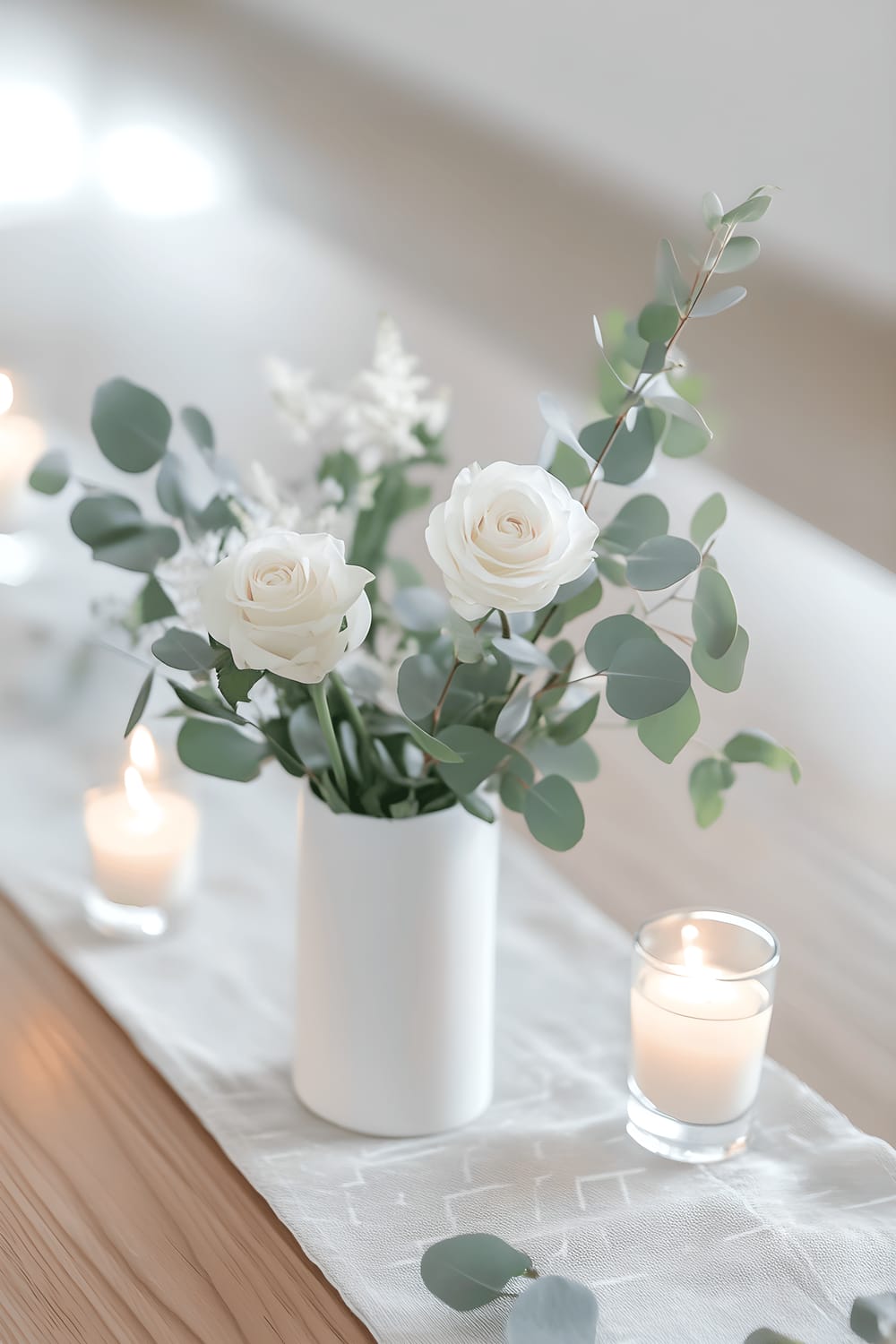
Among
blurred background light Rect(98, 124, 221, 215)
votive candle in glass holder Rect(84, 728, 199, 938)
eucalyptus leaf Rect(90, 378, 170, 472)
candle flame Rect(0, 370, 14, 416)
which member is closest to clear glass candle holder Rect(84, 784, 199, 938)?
votive candle in glass holder Rect(84, 728, 199, 938)

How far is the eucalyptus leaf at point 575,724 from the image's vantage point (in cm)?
65

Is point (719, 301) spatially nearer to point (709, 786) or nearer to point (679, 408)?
point (679, 408)

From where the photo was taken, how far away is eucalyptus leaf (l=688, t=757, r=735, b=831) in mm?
719

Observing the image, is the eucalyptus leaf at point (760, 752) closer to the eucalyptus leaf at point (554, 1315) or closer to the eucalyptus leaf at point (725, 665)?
the eucalyptus leaf at point (725, 665)

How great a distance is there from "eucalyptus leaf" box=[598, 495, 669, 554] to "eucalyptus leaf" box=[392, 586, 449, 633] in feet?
0.33

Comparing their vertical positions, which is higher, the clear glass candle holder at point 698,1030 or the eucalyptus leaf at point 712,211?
the eucalyptus leaf at point 712,211

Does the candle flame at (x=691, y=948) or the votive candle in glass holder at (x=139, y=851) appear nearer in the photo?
the candle flame at (x=691, y=948)

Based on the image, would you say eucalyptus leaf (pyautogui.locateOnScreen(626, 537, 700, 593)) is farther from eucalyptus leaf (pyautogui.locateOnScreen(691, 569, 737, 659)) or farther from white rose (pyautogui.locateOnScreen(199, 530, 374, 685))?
white rose (pyautogui.locateOnScreen(199, 530, 374, 685))

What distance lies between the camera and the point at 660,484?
3.77 ft

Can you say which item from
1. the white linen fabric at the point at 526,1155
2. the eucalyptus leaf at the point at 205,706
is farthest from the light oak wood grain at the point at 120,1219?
the eucalyptus leaf at the point at 205,706

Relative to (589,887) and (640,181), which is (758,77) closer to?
(640,181)

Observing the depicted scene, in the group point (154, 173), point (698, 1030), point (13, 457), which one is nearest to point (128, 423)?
point (698, 1030)

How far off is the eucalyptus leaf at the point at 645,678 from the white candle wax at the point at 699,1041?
15cm

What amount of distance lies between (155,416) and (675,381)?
0.78 ft
